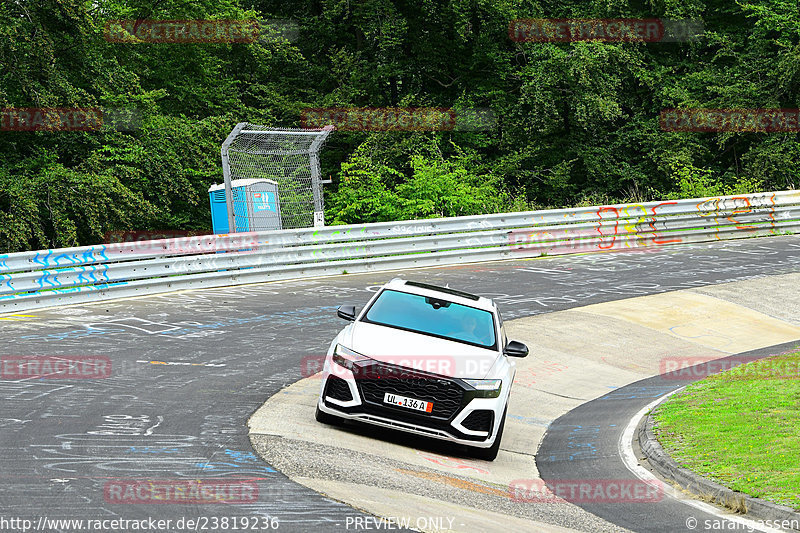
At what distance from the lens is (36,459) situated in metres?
7.37

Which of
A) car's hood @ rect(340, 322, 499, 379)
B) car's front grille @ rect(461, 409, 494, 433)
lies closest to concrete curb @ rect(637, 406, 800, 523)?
car's front grille @ rect(461, 409, 494, 433)

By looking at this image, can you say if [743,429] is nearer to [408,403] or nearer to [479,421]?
[479,421]

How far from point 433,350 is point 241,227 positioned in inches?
504

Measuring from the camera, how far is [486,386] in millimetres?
8844

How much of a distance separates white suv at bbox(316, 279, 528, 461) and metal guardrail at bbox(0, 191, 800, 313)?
8973 mm

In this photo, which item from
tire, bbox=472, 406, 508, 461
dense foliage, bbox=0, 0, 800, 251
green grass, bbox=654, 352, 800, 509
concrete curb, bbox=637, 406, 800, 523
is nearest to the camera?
concrete curb, bbox=637, 406, 800, 523

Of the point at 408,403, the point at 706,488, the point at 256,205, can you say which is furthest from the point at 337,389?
the point at 256,205

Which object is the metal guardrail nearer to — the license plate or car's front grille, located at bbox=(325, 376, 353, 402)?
car's front grille, located at bbox=(325, 376, 353, 402)

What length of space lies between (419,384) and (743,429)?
3.78 m

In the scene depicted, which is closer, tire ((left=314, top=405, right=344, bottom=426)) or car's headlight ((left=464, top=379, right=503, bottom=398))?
car's headlight ((left=464, top=379, right=503, bottom=398))

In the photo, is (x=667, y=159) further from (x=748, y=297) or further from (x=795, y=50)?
(x=748, y=297)

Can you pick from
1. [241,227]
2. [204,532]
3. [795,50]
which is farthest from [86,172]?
[795,50]

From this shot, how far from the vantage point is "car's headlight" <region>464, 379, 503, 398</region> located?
8.80 metres

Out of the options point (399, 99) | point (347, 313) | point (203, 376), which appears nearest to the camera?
point (347, 313)
